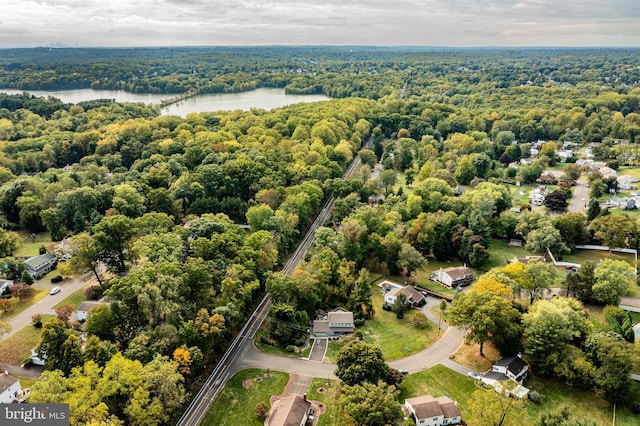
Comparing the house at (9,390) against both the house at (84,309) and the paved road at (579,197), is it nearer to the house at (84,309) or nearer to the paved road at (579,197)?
the house at (84,309)

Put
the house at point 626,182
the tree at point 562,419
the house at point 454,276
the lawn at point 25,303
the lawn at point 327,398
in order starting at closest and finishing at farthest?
the tree at point 562,419 < the lawn at point 327,398 < the lawn at point 25,303 < the house at point 454,276 < the house at point 626,182

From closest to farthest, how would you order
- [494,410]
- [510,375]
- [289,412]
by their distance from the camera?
[494,410] → [289,412] → [510,375]

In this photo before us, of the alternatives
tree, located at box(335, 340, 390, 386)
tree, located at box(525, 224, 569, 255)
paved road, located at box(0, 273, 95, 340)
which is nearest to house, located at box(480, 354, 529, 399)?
tree, located at box(335, 340, 390, 386)

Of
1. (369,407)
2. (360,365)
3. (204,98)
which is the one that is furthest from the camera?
(204,98)

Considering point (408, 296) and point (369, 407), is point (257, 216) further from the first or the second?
point (369, 407)

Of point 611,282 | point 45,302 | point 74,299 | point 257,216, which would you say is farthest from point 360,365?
point 45,302

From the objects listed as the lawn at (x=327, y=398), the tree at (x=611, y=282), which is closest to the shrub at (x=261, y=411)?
the lawn at (x=327, y=398)
